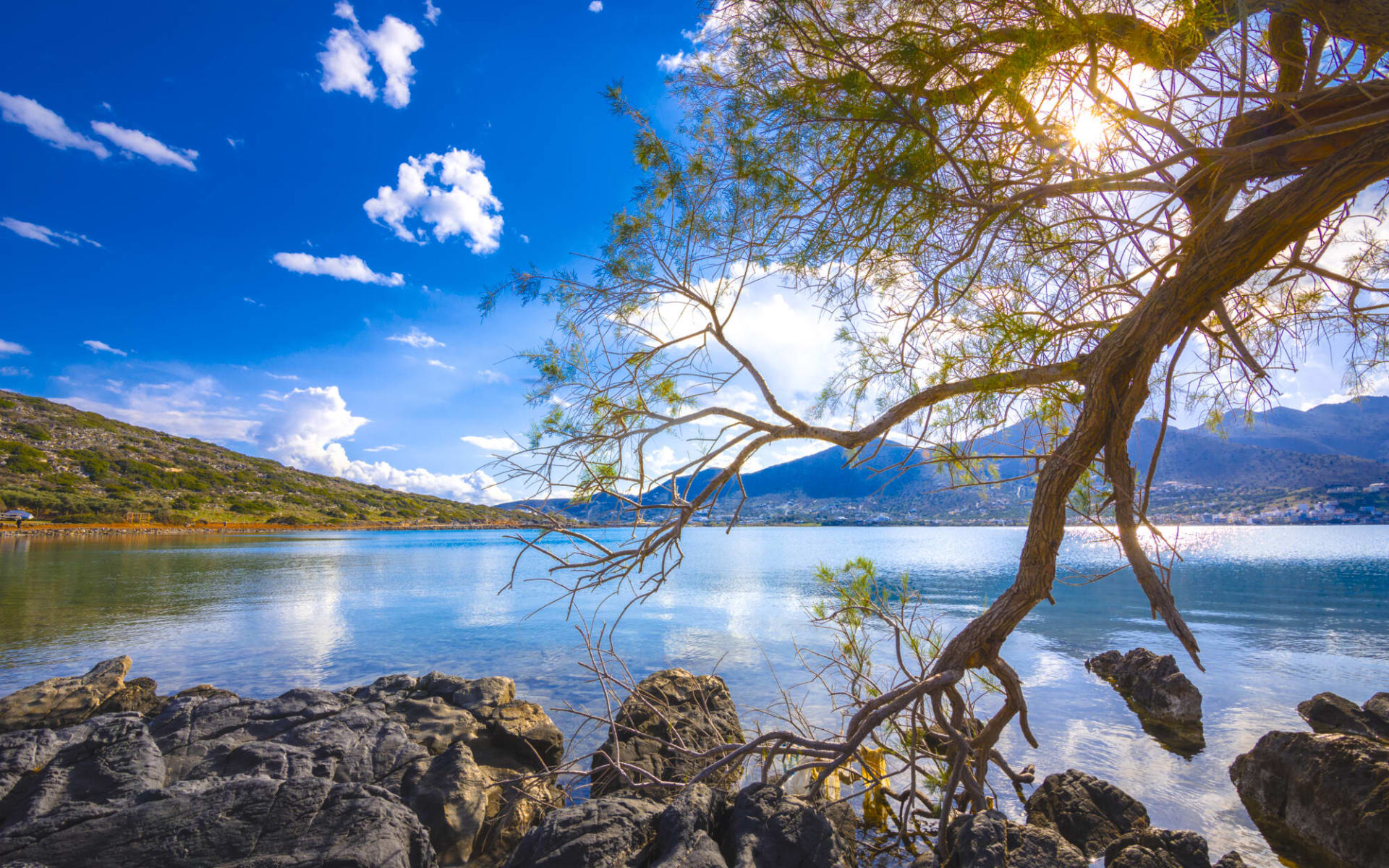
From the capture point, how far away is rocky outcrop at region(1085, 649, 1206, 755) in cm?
748

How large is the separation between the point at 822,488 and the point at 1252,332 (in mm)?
103586

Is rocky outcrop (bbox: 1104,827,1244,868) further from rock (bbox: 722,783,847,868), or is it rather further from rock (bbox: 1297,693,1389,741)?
rock (bbox: 1297,693,1389,741)

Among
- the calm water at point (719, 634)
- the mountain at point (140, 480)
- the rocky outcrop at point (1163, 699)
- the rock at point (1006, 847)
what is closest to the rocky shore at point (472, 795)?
the rock at point (1006, 847)

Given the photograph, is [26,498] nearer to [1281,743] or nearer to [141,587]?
[141,587]

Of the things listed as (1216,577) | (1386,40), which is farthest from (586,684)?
(1216,577)

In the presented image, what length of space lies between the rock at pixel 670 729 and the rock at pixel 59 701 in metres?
6.40

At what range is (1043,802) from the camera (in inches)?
188

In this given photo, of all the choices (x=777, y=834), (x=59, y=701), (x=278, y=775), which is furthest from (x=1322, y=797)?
(x=59, y=701)

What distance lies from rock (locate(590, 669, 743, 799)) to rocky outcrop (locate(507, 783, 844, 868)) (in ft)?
3.56

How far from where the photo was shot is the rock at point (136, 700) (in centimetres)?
751

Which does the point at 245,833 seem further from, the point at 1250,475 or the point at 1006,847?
the point at 1250,475

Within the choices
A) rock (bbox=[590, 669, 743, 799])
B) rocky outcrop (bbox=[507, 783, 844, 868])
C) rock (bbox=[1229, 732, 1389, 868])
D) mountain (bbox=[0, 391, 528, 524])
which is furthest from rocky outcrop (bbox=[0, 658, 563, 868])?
mountain (bbox=[0, 391, 528, 524])

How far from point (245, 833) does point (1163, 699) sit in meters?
10.5

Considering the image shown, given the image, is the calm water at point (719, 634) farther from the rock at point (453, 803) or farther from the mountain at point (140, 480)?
the mountain at point (140, 480)
